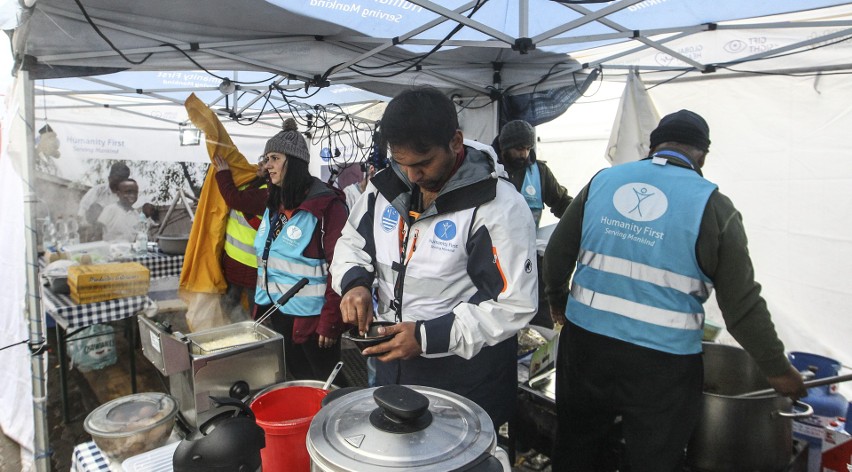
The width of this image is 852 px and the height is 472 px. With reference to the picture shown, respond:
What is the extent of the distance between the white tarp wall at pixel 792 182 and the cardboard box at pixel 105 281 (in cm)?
476

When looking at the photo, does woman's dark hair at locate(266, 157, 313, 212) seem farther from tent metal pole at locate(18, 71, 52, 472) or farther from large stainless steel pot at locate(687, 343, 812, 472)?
large stainless steel pot at locate(687, 343, 812, 472)

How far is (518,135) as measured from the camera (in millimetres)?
3811

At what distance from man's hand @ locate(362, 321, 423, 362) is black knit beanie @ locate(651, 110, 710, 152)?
4.79 feet

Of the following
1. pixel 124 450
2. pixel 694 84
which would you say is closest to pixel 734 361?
pixel 124 450

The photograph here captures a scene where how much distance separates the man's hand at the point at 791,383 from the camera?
1.71 m

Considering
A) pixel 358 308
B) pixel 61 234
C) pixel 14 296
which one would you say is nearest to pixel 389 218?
pixel 358 308

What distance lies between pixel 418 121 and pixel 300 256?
1358mm

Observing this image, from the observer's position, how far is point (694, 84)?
14.3ft

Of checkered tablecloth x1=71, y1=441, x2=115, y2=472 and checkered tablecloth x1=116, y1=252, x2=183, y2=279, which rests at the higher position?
checkered tablecloth x1=116, y1=252, x2=183, y2=279

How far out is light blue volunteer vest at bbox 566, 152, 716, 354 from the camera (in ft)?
Result: 5.82

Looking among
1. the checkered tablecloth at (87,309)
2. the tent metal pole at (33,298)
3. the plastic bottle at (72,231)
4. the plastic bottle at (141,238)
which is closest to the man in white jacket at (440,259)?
the tent metal pole at (33,298)

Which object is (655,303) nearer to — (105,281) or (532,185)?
(532,185)

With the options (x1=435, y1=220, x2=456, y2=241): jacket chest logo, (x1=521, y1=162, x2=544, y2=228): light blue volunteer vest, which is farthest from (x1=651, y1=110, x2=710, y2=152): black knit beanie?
(x1=521, y1=162, x2=544, y2=228): light blue volunteer vest

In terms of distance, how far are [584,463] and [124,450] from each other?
1800 mm
